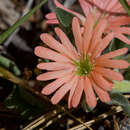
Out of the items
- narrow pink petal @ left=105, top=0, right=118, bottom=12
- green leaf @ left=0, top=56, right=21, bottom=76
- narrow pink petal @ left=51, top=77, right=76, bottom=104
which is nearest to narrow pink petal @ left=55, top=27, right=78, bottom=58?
narrow pink petal @ left=51, top=77, right=76, bottom=104

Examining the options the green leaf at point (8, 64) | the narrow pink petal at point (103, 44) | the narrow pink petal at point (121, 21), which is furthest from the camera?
the green leaf at point (8, 64)

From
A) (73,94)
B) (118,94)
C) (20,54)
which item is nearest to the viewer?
(73,94)

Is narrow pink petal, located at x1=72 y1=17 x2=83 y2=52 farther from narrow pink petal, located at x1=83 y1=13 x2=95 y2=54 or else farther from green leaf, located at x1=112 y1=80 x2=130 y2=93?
green leaf, located at x1=112 y1=80 x2=130 y2=93

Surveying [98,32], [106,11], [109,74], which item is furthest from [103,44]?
[106,11]

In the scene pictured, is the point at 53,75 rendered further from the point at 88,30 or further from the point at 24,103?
the point at 24,103

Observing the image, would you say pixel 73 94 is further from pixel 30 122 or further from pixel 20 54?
pixel 20 54

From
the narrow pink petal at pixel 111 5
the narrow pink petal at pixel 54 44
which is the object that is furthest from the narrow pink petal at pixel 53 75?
the narrow pink petal at pixel 111 5

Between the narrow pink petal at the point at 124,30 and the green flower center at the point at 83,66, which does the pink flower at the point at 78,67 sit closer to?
the green flower center at the point at 83,66

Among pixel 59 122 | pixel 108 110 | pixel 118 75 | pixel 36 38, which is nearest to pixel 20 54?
pixel 36 38
